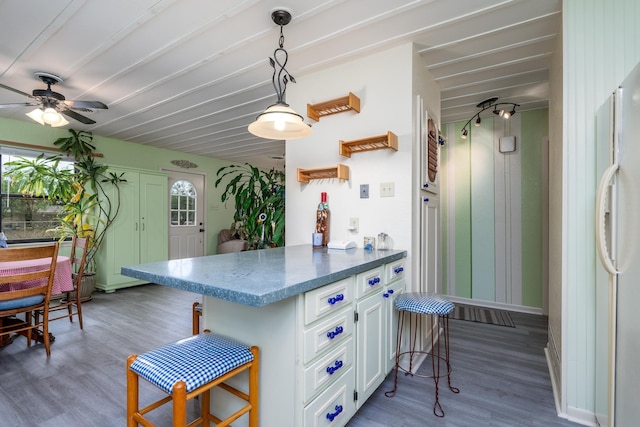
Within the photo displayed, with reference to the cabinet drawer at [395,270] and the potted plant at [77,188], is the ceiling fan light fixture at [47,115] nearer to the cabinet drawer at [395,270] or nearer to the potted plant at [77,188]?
the potted plant at [77,188]

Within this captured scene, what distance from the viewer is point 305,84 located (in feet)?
9.36

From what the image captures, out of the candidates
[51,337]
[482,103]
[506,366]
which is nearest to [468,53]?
[482,103]

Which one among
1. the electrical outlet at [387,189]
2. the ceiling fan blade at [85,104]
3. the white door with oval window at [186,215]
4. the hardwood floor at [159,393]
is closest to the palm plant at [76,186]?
the white door with oval window at [186,215]

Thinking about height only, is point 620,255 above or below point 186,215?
below

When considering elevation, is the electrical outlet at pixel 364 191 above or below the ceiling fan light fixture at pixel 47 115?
below

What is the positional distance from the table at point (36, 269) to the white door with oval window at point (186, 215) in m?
2.95

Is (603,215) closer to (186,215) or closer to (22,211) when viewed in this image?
(22,211)

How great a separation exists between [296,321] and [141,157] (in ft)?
18.4

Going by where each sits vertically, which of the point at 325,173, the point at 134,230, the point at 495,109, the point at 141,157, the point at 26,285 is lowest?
the point at 26,285

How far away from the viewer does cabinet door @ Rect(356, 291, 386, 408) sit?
1667mm

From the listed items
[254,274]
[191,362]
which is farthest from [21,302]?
[254,274]

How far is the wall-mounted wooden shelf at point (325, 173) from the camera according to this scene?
2449mm

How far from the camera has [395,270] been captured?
2.14 metres

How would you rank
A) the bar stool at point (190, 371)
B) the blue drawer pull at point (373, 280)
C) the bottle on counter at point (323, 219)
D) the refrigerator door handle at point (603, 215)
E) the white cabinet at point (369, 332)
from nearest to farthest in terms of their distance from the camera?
the bar stool at point (190, 371) < the refrigerator door handle at point (603, 215) < the white cabinet at point (369, 332) < the blue drawer pull at point (373, 280) < the bottle on counter at point (323, 219)
